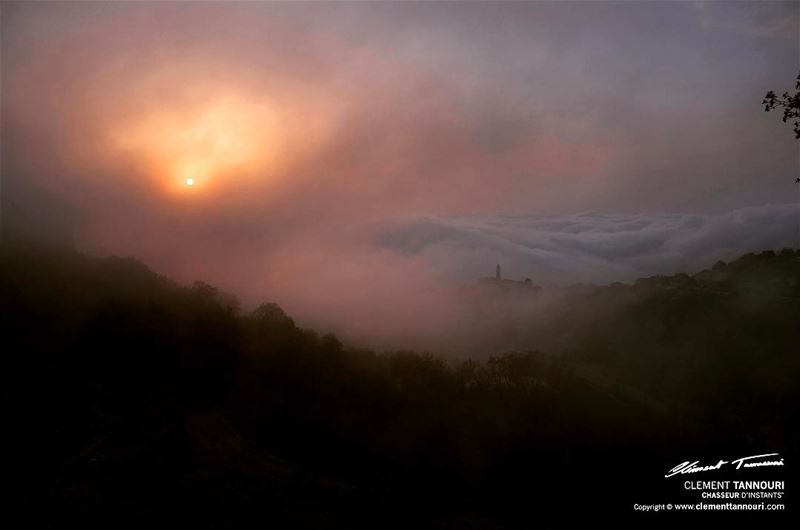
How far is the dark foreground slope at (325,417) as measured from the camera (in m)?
16.5

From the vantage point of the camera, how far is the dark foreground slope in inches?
649

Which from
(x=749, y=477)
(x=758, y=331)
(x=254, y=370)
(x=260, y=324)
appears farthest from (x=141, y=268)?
(x=758, y=331)

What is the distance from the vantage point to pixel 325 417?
21.5 metres

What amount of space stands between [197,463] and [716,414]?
20.8 m

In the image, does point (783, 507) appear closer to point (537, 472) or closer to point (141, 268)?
point (537, 472)

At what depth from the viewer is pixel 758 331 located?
101ft
